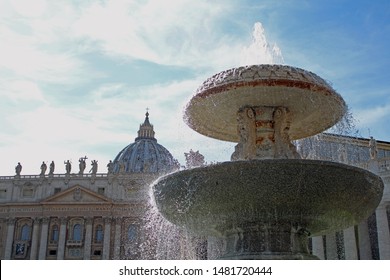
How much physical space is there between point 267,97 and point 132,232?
4449 cm

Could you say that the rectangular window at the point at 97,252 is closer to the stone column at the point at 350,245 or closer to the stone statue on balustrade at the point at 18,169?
the stone statue on balustrade at the point at 18,169

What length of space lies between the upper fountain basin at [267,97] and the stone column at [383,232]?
2174 centimetres

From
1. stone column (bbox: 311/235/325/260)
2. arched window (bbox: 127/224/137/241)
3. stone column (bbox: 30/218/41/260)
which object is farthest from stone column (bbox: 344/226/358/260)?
stone column (bbox: 30/218/41/260)

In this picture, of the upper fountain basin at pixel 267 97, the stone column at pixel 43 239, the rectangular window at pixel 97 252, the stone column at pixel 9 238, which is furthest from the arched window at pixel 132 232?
the upper fountain basin at pixel 267 97

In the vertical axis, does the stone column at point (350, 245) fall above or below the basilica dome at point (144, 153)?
below

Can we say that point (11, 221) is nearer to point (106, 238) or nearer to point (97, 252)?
point (97, 252)

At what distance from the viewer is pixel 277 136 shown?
32.6 feet

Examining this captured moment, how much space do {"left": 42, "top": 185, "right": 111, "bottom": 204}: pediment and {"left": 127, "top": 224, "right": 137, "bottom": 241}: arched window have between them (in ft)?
12.2

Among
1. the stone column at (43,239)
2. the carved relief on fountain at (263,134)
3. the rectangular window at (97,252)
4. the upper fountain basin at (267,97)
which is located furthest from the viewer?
the rectangular window at (97,252)

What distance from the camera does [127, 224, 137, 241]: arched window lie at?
5219 cm

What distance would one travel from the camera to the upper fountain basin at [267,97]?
9.38 m

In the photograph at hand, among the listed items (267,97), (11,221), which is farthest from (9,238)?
(267,97)

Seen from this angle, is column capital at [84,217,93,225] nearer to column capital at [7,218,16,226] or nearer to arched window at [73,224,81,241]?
arched window at [73,224,81,241]

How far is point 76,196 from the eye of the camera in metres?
54.3
